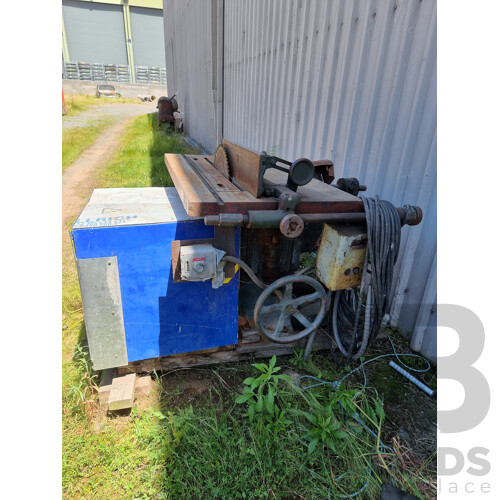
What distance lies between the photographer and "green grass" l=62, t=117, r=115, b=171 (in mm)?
8508

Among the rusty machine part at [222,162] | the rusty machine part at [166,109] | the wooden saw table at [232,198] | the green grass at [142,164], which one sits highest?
the rusty machine part at [166,109]

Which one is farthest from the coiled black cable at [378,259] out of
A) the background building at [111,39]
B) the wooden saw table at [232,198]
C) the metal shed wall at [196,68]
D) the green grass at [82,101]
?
the background building at [111,39]

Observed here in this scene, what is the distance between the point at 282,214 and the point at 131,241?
0.79 meters

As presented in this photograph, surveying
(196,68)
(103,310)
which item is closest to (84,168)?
(196,68)

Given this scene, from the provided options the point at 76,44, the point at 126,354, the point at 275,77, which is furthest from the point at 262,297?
the point at 76,44

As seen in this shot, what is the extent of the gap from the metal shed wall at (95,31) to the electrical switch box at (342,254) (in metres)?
32.8

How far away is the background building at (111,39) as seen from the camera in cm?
2634

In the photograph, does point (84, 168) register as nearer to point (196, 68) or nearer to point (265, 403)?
point (196, 68)

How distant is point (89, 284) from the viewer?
5.65ft

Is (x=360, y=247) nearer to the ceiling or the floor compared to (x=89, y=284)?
nearer to the ceiling

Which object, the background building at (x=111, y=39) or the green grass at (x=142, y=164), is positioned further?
the background building at (x=111, y=39)

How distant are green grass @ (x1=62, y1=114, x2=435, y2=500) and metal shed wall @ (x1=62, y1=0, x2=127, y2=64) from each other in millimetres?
32554

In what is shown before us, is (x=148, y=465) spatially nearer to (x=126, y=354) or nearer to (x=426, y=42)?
(x=126, y=354)

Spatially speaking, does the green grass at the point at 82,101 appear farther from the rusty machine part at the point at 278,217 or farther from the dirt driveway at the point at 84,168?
the rusty machine part at the point at 278,217
